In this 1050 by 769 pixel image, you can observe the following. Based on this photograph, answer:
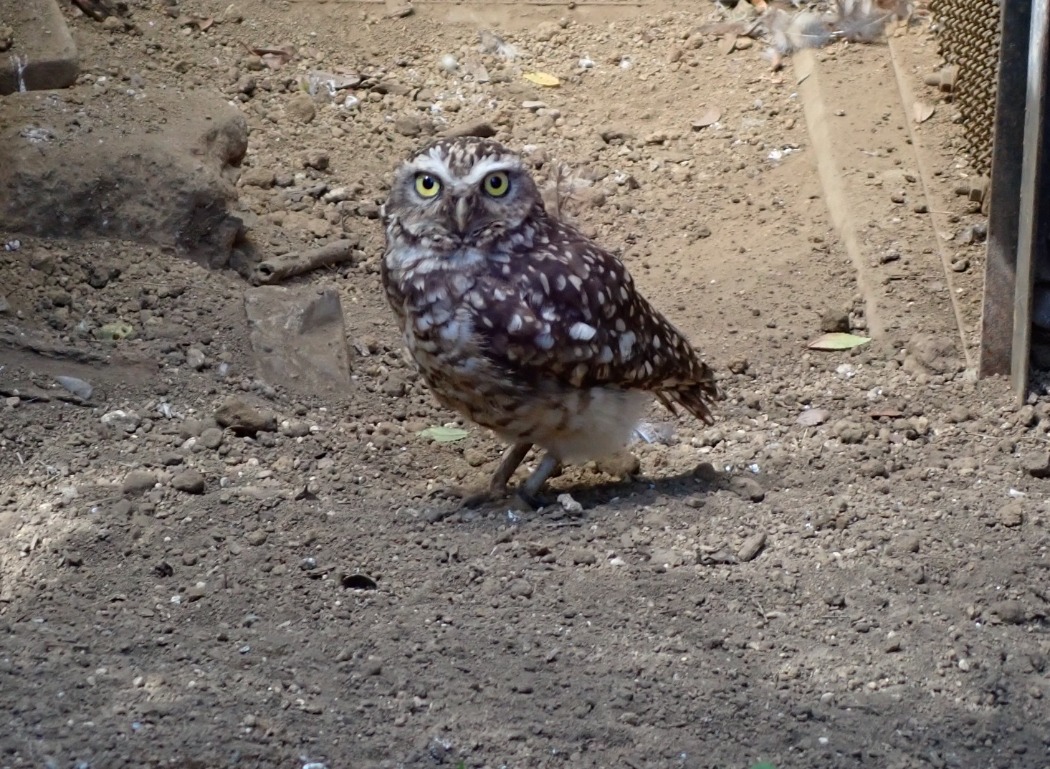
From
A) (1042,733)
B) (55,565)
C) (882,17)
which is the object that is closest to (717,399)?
(1042,733)

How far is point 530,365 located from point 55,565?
1.62 m

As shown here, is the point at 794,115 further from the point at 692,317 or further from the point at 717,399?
the point at 717,399

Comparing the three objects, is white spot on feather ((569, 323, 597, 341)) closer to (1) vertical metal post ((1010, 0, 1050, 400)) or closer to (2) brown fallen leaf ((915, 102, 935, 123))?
(1) vertical metal post ((1010, 0, 1050, 400))

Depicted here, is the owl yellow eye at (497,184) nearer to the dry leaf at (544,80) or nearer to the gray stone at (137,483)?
the gray stone at (137,483)

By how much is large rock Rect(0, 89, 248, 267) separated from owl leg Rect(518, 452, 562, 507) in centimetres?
196

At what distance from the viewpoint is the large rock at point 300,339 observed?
5355mm

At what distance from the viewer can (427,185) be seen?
14.7 ft

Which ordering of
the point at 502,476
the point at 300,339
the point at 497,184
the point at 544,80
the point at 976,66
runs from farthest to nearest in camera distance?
the point at 544,80 < the point at 976,66 < the point at 300,339 < the point at 502,476 < the point at 497,184

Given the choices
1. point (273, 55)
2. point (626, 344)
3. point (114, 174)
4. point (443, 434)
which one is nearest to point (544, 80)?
point (273, 55)

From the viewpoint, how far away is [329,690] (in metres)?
3.35

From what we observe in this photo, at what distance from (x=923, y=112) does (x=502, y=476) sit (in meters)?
3.44

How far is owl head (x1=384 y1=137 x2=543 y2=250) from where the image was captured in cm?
439

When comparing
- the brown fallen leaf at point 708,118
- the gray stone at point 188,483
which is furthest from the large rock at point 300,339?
the brown fallen leaf at point 708,118

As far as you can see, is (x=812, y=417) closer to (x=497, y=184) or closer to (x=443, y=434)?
(x=443, y=434)
